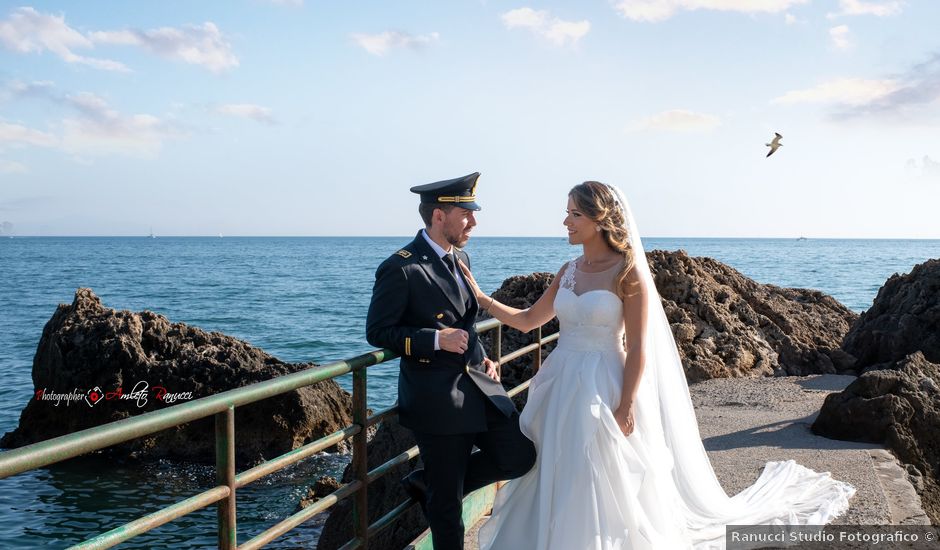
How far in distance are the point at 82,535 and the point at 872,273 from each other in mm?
72134

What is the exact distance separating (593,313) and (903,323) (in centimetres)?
753

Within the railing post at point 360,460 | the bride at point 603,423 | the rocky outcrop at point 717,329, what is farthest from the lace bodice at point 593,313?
the rocky outcrop at point 717,329

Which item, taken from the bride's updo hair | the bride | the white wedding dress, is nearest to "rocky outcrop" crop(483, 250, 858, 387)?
the white wedding dress

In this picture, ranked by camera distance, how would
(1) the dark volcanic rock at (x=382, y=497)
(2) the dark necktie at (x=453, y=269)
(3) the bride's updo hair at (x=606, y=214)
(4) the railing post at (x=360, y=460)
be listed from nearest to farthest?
1. (4) the railing post at (x=360, y=460)
2. (2) the dark necktie at (x=453, y=269)
3. (3) the bride's updo hair at (x=606, y=214)
4. (1) the dark volcanic rock at (x=382, y=497)

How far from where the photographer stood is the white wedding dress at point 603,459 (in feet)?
12.0

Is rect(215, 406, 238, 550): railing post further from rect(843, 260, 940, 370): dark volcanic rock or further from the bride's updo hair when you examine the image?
rect(843, 260, 940, 370): dark volcanic rock

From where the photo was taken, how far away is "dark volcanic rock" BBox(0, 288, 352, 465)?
1246 centimetres

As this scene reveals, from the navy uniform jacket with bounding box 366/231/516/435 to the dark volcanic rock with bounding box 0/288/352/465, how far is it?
9207mm

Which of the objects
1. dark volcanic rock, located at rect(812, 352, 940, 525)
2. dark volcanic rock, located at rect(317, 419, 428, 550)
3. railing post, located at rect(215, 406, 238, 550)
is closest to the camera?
railing post, located at rect(215, 406, 238, 550)

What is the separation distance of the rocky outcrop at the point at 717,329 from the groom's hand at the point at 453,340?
6141 millimetres

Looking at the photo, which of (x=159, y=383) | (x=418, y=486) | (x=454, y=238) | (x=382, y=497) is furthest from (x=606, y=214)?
(x=159, y=383)

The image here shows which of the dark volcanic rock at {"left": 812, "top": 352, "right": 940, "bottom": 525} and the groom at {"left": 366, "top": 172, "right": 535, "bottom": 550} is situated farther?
the dark volcanic rock at {"left": 812, "top": 352, "right": 940, "bottom": 525}

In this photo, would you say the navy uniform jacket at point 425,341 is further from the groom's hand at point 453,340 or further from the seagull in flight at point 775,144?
the seagull in flight at point 775,144

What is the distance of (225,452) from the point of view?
266cm
